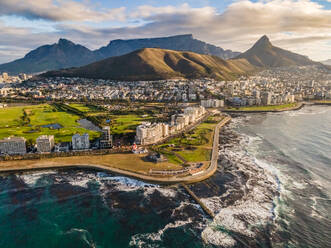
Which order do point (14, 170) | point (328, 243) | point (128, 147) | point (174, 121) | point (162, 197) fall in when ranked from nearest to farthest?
point (328, 243)
point (162, 197)
point (14, 170)
point (128, 147)
point (174, 121)

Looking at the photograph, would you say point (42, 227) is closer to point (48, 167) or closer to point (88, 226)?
point (88, 226)

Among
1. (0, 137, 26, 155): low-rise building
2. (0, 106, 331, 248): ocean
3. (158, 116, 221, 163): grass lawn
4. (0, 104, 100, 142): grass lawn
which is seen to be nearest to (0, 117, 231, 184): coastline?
(0, 106, 331, 248): ocean

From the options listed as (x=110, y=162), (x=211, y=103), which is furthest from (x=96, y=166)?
(x=211, y=103)

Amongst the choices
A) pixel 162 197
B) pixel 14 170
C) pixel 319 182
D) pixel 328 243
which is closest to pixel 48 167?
pixel 14 170

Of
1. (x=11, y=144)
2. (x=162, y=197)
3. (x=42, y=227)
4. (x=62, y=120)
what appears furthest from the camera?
(x=62, y=120)

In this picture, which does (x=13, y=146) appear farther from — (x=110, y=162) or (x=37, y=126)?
(x=37, y=126)

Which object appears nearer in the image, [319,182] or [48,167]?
[319,182]

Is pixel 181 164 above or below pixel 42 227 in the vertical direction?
above
